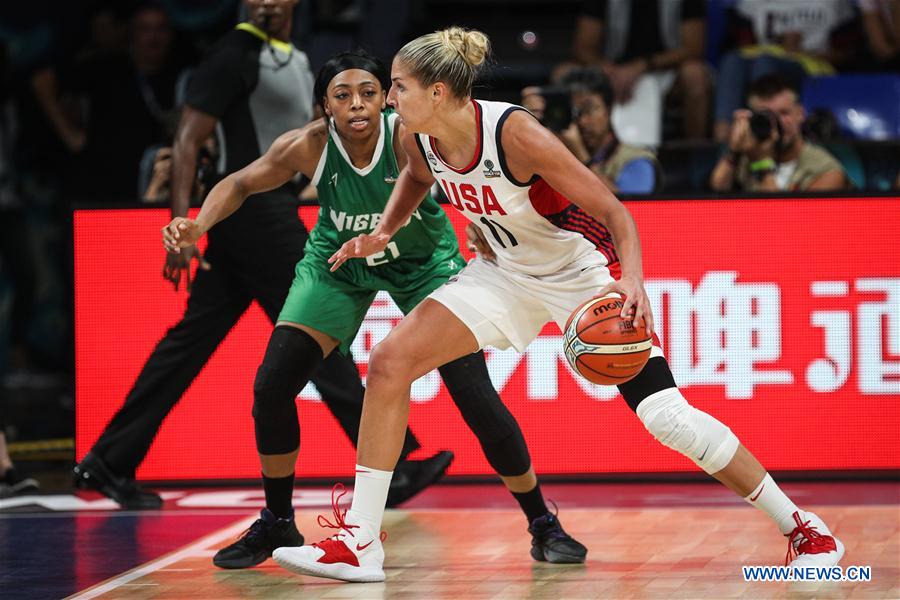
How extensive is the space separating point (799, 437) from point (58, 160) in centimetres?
620

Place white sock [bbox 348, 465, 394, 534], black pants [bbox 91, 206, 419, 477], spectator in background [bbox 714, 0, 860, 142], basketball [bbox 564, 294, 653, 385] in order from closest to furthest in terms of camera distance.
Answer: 1. basketball [bbox 564, 294, 653, 385]
2. white sock [bbox 348, 465, 394, 534]
3. black pants [bbox 91, 206, 419, 477]
4. spectator in background [bbox 714, 0, 860, 142]

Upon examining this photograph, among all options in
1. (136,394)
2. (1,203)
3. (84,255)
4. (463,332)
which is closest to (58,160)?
(1,203)

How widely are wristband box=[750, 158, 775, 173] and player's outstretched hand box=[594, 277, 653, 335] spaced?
3.29 meters

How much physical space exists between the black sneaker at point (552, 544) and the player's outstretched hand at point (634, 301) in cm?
108

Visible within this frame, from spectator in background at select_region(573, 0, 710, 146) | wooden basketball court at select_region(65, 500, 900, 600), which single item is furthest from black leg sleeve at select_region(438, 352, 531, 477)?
spectator in background at select_region(573, 0, 710, 146)

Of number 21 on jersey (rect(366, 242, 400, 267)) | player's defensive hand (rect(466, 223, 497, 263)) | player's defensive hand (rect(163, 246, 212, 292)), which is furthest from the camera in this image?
player's defensive hand (rect(163, 246, 212, 292))

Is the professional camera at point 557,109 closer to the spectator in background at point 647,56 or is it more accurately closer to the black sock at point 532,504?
the spectator in background at point 647,56

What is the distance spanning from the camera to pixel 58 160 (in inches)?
419

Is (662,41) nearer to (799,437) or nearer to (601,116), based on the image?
(601,116)

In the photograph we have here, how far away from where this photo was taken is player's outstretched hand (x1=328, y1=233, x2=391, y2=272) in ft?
15.2

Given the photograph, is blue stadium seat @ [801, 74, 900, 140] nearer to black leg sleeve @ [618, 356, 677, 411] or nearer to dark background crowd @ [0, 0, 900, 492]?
dark background crowd @ [0, 0, 900, 492]

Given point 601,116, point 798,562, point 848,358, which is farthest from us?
point 601,116

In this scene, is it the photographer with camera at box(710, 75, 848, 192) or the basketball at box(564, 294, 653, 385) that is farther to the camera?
the photographer with camera at box(710, 75, 848, 192)
